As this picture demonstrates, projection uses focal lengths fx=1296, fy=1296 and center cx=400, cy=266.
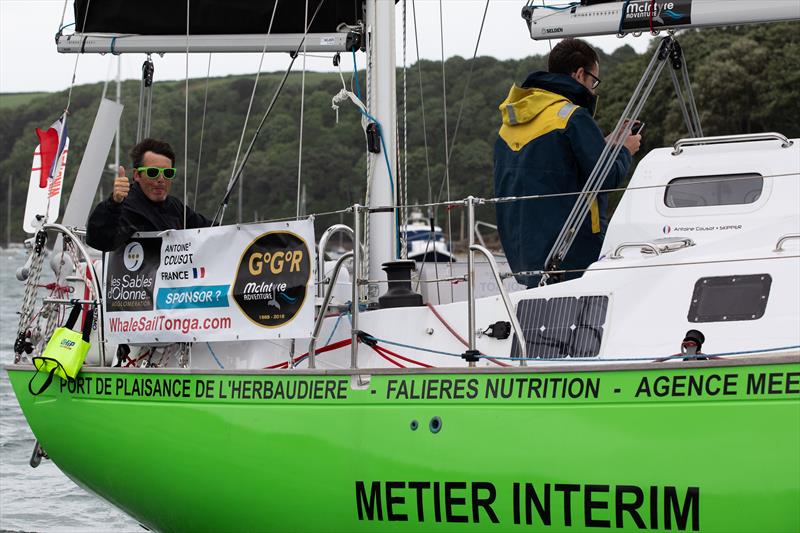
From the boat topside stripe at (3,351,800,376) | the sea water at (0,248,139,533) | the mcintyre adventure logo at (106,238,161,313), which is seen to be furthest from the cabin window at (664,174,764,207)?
the sea water at (0,248,139,533)

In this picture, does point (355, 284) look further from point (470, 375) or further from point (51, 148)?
point (51, 148)

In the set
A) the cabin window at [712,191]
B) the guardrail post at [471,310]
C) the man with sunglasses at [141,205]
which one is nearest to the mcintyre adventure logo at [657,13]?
the cabin window at [712,191]

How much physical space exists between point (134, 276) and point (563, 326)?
102 inches

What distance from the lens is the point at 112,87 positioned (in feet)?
194

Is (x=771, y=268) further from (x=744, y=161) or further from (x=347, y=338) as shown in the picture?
(x=347, y=338)

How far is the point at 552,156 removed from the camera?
734 cm

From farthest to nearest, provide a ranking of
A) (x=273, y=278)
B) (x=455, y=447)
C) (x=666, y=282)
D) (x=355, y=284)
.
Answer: (x=273, y=278), (x=355, y=284), (x=666, y=282), (x=455, y=447)

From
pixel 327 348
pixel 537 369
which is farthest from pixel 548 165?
pixel 537 369

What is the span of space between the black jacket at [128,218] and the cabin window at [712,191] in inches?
118

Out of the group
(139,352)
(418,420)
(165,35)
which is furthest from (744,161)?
(165,35)

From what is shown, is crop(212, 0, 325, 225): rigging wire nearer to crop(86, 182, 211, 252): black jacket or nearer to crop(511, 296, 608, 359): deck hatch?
crop(86, 182, 211, 252): black jacket

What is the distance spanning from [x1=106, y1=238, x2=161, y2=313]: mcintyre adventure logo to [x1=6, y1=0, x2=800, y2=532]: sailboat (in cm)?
1

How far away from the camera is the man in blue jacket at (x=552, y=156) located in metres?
7.27

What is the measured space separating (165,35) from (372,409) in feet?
14.0
